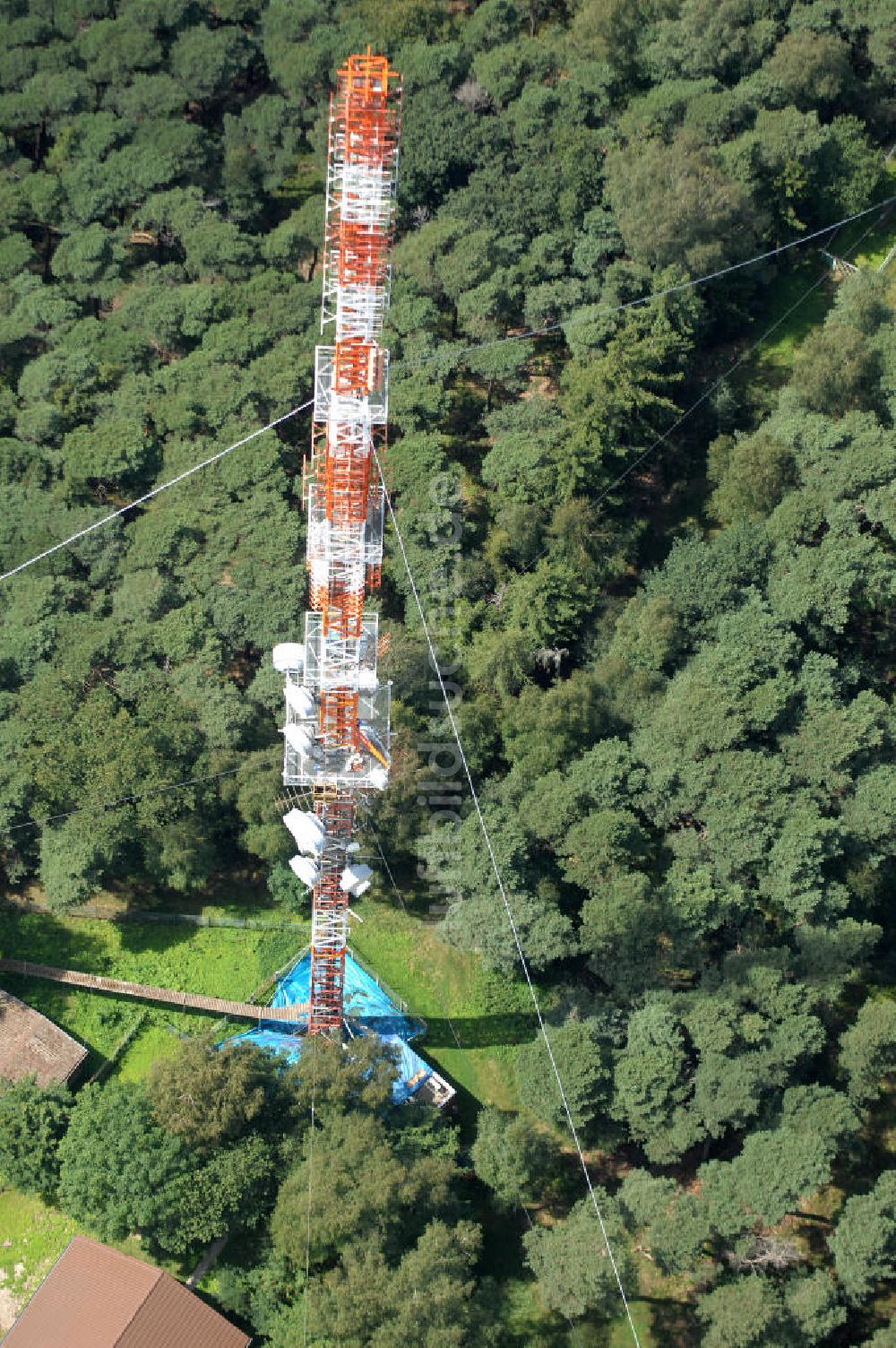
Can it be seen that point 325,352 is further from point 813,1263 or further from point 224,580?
point 813,1263

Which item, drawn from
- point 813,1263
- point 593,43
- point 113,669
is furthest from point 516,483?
point 813,1263

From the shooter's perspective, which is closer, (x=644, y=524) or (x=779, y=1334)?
(x=779, y=1334)

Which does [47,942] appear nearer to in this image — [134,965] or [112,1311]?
[134,965]

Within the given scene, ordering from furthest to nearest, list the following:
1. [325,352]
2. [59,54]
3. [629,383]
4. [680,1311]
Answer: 1. [59,54]
2. [629,383]
3. [680,1311]
4. [325,352]

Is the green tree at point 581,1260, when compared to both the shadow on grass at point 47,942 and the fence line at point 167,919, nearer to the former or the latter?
the fence line at point 167,919

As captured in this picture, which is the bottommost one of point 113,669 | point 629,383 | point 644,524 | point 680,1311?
point 680,1311

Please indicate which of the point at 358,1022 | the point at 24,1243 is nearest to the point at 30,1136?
the point at 24,1243

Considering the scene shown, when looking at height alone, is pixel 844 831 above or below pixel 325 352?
below

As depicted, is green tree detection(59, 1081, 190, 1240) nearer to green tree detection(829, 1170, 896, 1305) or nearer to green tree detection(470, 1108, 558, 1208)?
green tree detection(470, 1108, 558, 1208)

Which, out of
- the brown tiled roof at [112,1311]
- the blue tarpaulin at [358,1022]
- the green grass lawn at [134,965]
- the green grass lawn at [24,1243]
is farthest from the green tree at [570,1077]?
the green grass lawn at [24,1243]

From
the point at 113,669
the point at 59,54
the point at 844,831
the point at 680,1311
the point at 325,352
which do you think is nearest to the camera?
the point at 325,352
